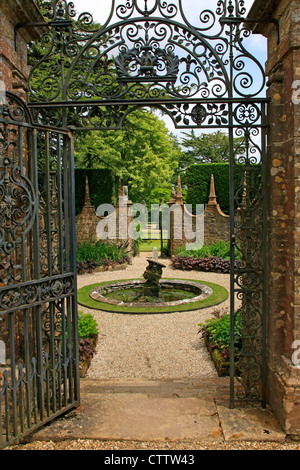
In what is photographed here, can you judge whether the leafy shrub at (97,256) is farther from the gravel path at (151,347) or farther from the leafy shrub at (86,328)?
the leafy shrub at (86,328)

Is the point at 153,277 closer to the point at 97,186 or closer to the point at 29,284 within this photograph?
the point at 29,284

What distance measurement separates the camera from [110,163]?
18812 mm

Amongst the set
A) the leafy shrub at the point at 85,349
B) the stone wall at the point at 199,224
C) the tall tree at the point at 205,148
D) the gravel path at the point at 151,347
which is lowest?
the gravel path at the point at 151,347

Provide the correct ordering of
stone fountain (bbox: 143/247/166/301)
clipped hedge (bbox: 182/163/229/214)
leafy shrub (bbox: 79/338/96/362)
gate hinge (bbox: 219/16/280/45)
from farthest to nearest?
1. clipped hedge (bbox: 182/163/229/214)
2. stone fountain (bbox: 143/247/166/301)
3. leafy shrub (bbox: 79/338/96/362)
4. gate hinge (bbox: 219/16/280/45)

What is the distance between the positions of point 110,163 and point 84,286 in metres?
8.90

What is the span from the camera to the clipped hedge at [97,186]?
19328mm

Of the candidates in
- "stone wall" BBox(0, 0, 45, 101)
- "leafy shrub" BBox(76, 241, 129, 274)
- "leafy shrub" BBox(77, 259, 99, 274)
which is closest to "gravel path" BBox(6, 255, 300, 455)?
"stone wall" BBox(0, 0, 45, 101)

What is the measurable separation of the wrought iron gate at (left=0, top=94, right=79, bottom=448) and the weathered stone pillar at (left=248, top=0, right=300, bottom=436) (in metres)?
2.04

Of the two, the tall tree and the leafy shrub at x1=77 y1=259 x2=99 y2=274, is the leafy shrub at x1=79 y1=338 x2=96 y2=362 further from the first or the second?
the tall tree

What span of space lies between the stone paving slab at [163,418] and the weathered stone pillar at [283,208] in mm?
327

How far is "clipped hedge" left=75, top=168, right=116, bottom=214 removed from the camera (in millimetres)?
19328

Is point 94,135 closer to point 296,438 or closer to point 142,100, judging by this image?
point 142,100

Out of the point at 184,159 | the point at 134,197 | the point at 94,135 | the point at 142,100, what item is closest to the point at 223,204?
the point at 134,197

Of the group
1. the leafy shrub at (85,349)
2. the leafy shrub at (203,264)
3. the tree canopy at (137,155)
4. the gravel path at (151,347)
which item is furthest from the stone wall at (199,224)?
the leafy shrub at (85,349)
